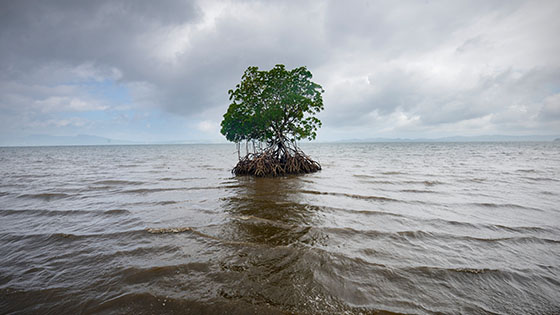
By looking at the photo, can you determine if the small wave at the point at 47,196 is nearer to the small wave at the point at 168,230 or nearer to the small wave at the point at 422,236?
the small wave at the point at 168,230

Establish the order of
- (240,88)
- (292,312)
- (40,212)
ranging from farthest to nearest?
(240,88) → (40,212) → (292,312)

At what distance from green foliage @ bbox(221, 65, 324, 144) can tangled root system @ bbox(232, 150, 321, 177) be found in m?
1.70

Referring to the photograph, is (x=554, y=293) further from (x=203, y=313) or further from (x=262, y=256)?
(x=203, y=313)

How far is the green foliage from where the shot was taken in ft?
57.2

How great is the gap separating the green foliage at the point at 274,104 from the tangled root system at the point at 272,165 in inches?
67.1

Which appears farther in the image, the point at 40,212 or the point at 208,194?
the point at 208,194

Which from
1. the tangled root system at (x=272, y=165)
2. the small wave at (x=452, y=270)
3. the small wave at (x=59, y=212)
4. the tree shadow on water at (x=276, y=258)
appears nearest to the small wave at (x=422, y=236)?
the tree shadow on water at (x=276, y=258)

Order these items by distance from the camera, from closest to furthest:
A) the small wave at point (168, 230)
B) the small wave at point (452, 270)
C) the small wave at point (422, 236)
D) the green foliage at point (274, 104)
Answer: the small wave at point (452, 270) → the small wave at point (422, 236) → the small wave at point (168, 230) → the green foliage at point (274, 104)

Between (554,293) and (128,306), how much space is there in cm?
704

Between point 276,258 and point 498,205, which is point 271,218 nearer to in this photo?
point 276,258

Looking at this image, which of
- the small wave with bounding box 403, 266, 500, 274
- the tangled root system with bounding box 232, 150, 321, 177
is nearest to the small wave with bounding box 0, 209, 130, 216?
the small wave with bounding box 403, 266, 500, 274

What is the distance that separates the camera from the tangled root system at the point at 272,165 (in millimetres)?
18203

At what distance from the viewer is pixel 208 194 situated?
38.2 feet

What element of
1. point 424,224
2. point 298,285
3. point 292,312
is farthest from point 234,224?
point 424,224
